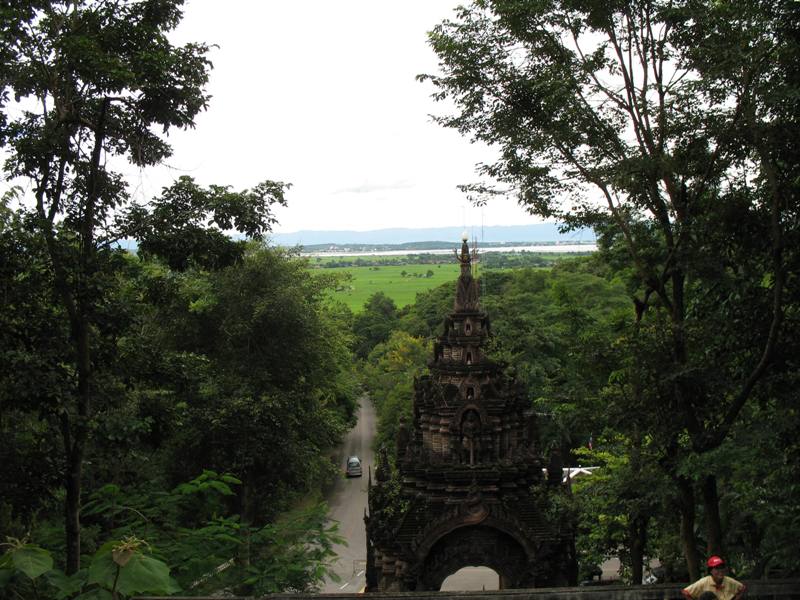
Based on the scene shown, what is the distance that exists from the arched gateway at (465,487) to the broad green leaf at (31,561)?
1402 centimetres

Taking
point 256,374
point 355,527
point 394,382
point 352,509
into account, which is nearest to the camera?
point 256,374

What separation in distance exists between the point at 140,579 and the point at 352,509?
33.1 meters

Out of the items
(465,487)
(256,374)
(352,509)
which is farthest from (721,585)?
(352,509)

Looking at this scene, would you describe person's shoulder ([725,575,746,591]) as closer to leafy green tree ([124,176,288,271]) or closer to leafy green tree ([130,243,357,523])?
leafy green tree ([124,176,288,271])

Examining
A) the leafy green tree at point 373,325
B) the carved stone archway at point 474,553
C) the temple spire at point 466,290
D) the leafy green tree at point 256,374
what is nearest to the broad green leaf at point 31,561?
the carved stone archway at point 474,553

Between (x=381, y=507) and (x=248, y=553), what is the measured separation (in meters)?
11.8

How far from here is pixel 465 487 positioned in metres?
20.4

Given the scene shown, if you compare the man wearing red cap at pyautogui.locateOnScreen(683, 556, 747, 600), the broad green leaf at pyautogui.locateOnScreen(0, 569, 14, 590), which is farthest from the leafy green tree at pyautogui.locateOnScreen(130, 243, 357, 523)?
the man wearing red cap at pyautogui.locateOnScreen(683, 556, 747, 600)

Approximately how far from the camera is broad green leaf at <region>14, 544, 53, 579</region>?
5457 millimetres

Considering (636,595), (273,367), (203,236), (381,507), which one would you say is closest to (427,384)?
(381,507)

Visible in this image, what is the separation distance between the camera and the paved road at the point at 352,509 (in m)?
26.8

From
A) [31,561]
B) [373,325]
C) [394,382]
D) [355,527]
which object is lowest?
[355,527]

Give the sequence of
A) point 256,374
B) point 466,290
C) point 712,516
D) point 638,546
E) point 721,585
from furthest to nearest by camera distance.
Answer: point 256,374, point 466,290, point 638,546, point 712,516, point 721,585

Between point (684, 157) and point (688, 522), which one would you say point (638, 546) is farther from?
point (684, 157)
